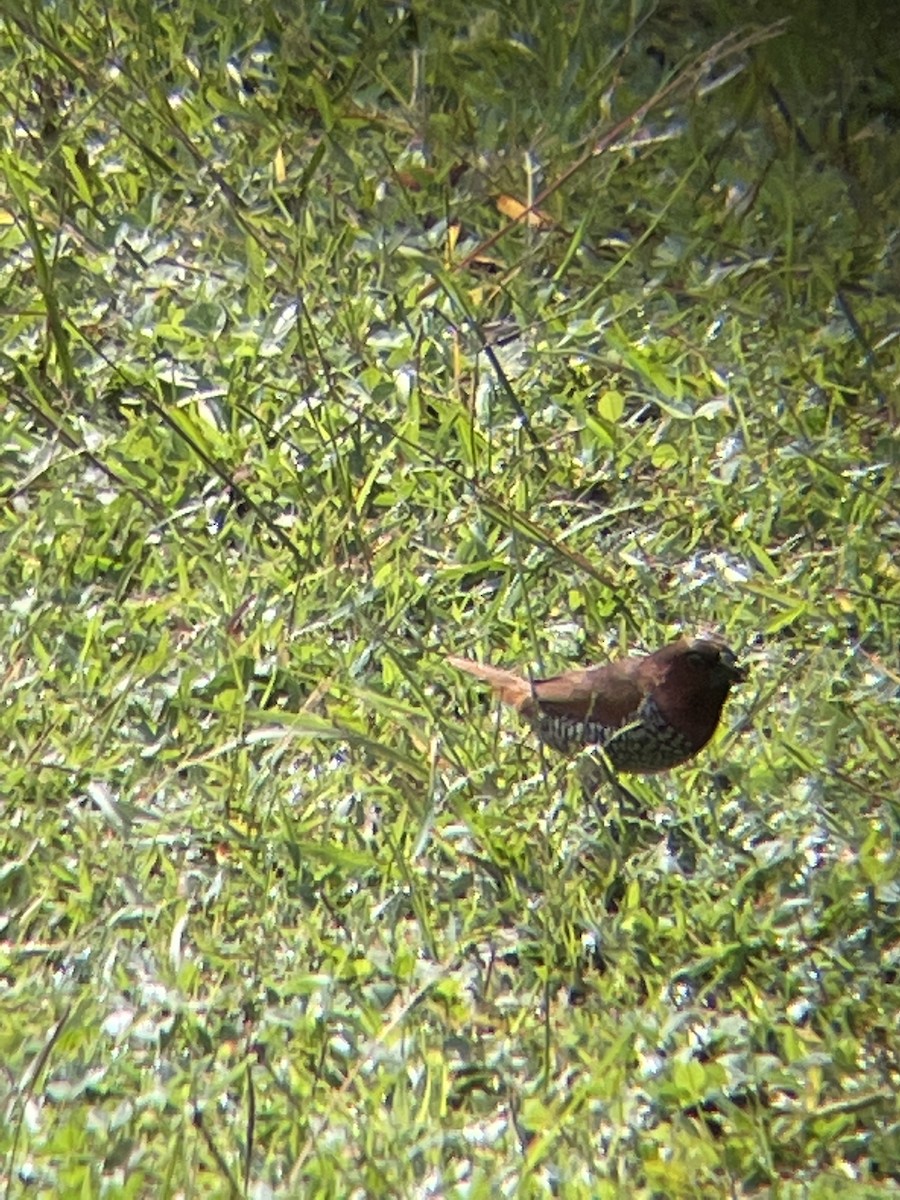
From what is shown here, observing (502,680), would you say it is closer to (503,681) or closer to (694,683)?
(503,681)

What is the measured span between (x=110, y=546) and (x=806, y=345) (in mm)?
1509

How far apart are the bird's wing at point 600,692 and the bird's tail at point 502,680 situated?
0.06 m

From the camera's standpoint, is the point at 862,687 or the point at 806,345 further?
the point at 806,345

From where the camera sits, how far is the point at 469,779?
11.2 ft

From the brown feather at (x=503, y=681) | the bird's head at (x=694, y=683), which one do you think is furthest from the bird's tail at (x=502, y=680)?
the bird's head at (x=694, y=683)

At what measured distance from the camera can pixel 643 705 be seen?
333 cm

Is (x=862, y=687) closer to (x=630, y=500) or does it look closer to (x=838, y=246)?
(x=630, y=500)

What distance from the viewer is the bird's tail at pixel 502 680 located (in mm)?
3525

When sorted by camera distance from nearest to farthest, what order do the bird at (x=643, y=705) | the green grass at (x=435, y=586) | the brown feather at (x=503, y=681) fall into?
the green grass at (x=435, y=586)
the bird at (x=643, y=705)
the brown feather at (x=503, y=681)

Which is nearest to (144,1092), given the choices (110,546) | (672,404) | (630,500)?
(110,546)

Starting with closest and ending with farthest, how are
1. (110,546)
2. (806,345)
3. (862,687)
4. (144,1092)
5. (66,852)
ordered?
(144,1092)
(66,852)
(862,687)
(110,546)
(806,345)

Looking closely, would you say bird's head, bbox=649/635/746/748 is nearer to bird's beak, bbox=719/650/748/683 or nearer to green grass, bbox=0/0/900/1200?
bird's beak, bbox=719/650/748/683

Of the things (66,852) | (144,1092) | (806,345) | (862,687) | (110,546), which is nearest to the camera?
(144,1092)

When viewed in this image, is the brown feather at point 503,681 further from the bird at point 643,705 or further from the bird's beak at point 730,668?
the bird's beak at point 730,668
